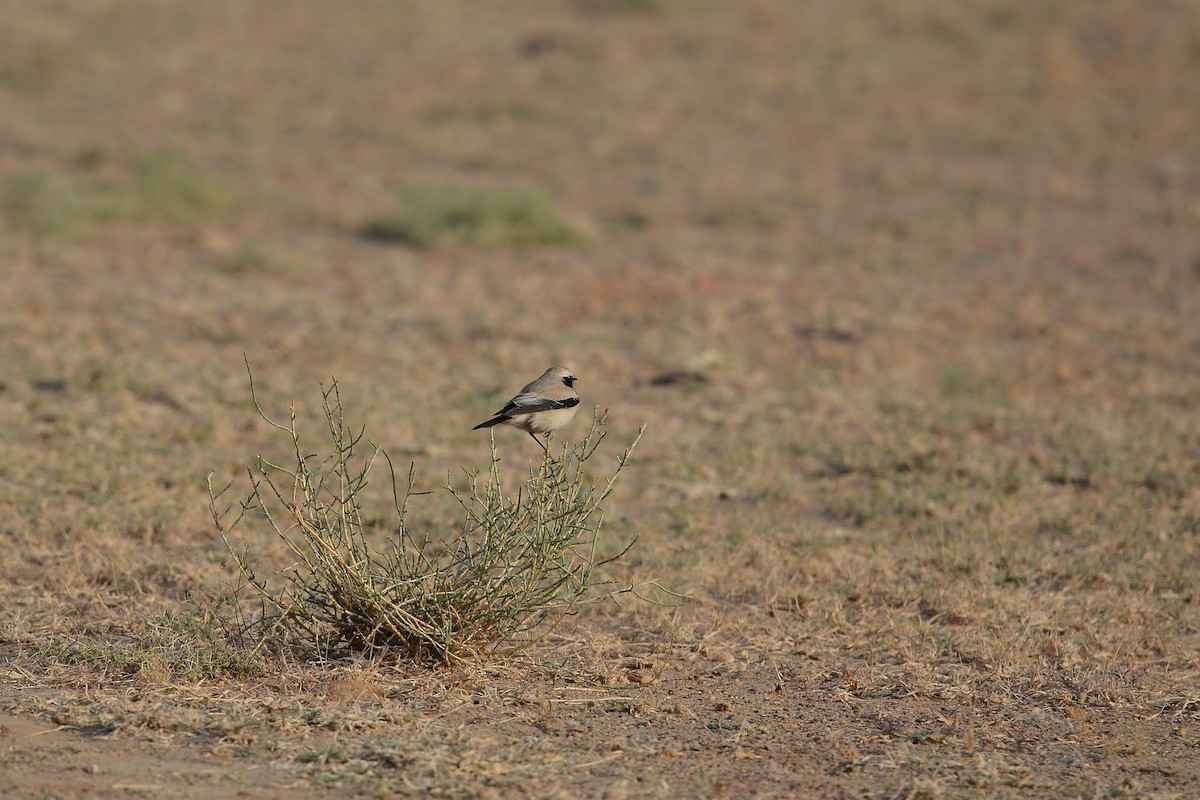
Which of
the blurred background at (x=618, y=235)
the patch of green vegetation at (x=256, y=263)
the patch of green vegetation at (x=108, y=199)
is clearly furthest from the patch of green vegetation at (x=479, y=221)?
the patch of green vegetation at (x=108, y=199)

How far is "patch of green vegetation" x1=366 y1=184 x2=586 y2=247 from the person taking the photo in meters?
11.7

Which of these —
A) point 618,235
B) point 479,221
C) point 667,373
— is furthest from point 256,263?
point 667,373

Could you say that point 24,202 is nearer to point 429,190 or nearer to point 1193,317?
point 429,190

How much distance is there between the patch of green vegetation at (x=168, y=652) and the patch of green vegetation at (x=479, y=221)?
7287 mm

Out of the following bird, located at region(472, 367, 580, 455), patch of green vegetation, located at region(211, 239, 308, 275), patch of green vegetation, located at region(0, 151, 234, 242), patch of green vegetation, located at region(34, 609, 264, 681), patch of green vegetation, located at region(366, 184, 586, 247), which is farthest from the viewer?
patch of green vegetation, located at region(366, 184, 586, 247)

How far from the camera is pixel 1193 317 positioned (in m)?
10.1

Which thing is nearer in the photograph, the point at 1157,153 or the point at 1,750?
the point at 1,750

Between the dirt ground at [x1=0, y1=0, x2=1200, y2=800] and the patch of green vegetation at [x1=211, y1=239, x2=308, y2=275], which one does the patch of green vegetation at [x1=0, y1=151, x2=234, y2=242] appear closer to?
the dirt ground at [x1=0, y1=0, x2=1200, y2=800]

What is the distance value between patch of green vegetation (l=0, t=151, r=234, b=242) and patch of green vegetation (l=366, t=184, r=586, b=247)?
1534 millimetres

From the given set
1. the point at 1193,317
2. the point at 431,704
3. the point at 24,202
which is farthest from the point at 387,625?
the point at 24,202

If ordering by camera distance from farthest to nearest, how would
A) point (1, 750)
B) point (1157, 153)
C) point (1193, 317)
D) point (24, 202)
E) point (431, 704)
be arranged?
point (1157, 153) < point (24, 202) < point (1193, 317) < point (431, 704) < point (1, 750)

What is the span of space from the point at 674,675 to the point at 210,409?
12.2ft

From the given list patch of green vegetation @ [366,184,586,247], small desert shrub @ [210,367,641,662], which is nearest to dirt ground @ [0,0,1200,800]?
small desert shrub @ [210,367,641,662]

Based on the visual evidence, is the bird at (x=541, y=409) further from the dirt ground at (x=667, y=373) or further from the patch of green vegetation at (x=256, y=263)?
the patch of green vegetation at (x=256, y=263)
